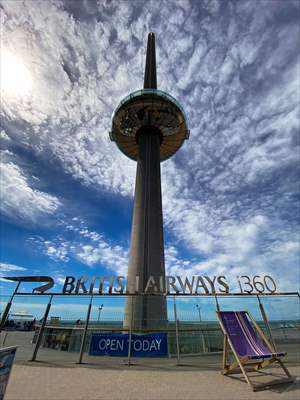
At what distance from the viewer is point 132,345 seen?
299 inches

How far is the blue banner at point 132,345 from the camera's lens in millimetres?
7584

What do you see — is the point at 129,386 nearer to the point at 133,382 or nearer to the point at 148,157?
the point at 133,382

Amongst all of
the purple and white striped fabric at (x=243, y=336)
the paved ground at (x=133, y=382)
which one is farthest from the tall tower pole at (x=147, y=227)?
the purple and white striped fabric at (x=243, y=336)

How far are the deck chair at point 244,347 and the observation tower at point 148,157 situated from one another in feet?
16.5

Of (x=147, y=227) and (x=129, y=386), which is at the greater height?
(x=147, y=227)

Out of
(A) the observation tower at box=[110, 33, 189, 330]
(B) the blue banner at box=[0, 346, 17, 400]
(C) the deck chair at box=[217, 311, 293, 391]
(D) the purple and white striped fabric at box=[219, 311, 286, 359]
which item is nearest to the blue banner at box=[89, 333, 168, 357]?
(C) the deck chair at box=[217, 311, 293, 391]

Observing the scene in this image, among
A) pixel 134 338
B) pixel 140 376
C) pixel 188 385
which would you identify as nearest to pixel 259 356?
pixel 188 385

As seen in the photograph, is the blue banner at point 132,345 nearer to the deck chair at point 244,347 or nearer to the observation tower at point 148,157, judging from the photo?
the deck chair at point 244,347

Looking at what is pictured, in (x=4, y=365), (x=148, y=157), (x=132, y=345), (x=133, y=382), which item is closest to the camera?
(x=4, y=365)

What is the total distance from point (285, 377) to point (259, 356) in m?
1.27

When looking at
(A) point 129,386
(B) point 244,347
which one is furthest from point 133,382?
(B) point 244,347

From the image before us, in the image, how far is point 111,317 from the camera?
1048cm

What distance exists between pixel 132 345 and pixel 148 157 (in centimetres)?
2204

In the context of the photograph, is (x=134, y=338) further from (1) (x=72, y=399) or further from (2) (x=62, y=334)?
(2) (x=62, y=334)
